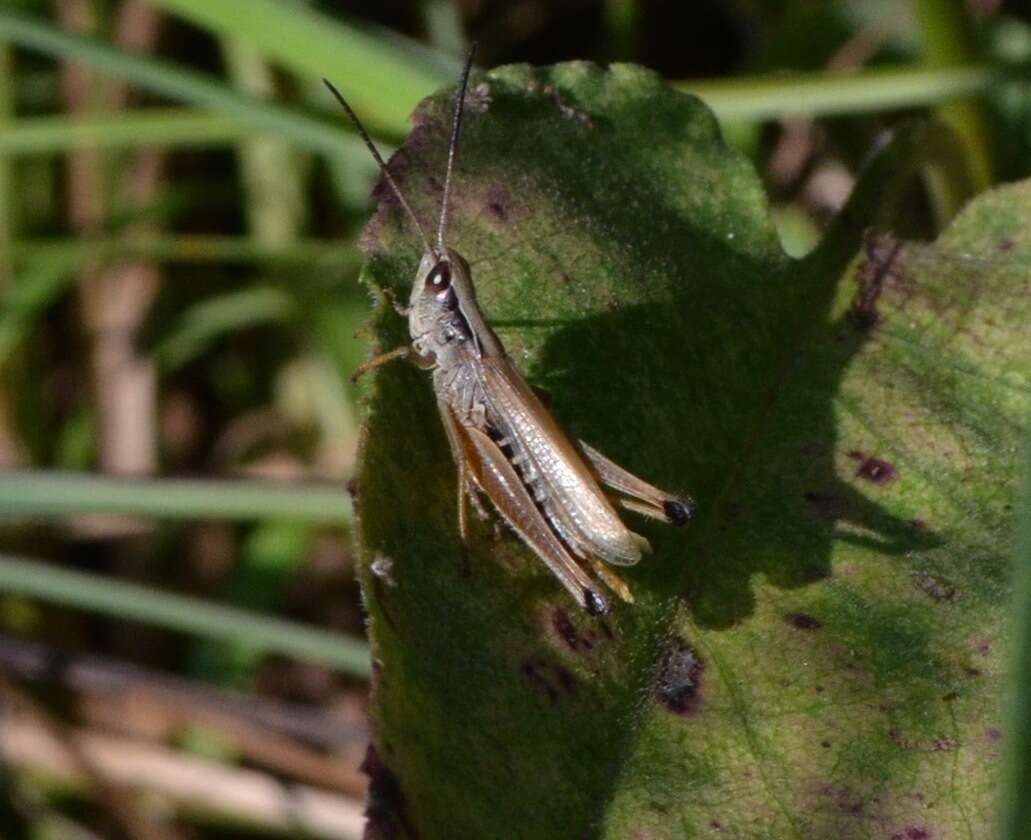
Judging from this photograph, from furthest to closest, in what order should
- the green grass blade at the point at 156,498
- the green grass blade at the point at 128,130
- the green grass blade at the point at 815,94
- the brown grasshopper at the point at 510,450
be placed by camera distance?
the green grass blade at the point at 128,130 → the green grass blade at the point at 156,498 → the green grass blade at the point at 815,94 → the brown grasshopper at the point at 510,450

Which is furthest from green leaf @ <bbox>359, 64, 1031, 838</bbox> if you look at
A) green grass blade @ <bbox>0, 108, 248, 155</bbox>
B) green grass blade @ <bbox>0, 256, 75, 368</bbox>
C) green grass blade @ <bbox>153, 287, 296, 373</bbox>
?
green grass blade @ <bbox>0, 256, 75, 368</bbox>

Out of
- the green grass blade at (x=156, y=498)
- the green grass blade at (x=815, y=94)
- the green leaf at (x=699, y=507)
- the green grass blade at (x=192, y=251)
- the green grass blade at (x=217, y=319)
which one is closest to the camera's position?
the green leaf at (x=699, y=507)

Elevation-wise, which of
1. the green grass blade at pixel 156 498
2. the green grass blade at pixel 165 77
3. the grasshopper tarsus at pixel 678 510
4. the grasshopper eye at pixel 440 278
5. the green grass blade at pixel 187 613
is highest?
the green grass blade at pixel 165 77

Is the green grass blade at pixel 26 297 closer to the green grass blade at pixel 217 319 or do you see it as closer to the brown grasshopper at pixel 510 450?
the green grass blade at pixel 217 319

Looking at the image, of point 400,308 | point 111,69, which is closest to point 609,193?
point 400,308

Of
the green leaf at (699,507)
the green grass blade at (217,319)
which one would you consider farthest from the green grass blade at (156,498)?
the green leaf at (699,507)

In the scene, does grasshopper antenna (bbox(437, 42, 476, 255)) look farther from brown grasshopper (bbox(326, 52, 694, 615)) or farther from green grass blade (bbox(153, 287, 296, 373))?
green grass blade (bbox(153, 287, 296, 373))
